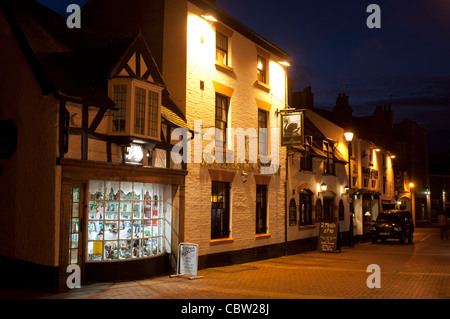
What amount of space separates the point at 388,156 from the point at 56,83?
A: 35871 millimetres

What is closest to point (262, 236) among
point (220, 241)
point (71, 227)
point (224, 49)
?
point (220, 241)

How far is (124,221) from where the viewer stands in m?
12.3

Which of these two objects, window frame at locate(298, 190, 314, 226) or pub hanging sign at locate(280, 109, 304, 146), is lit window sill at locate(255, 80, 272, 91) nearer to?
pub hanging sign at locate(280, 109, 304, 146)

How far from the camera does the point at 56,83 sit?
10.6 metres

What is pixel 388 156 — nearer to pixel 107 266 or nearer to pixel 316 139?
pixel 316 139

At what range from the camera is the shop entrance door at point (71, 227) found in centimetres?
1051

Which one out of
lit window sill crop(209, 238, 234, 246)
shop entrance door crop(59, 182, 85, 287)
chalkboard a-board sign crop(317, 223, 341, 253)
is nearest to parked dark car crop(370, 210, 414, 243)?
chalkboard a-board sign crop(317, 223, 341, 253)

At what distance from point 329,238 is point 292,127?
256 inches

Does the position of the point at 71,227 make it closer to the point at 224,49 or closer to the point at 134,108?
the point at 134,108

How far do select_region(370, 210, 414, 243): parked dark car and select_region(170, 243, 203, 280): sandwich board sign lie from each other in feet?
63.5

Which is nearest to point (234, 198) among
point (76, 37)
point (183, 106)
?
point (183, 106)

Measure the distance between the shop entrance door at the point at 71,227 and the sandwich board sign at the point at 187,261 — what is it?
2.86m

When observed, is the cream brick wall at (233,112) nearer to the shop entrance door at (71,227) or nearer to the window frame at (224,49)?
the window frame at (224,49)


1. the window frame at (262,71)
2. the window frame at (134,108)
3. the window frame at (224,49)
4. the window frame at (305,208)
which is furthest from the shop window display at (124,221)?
the window frame at (305,208)
